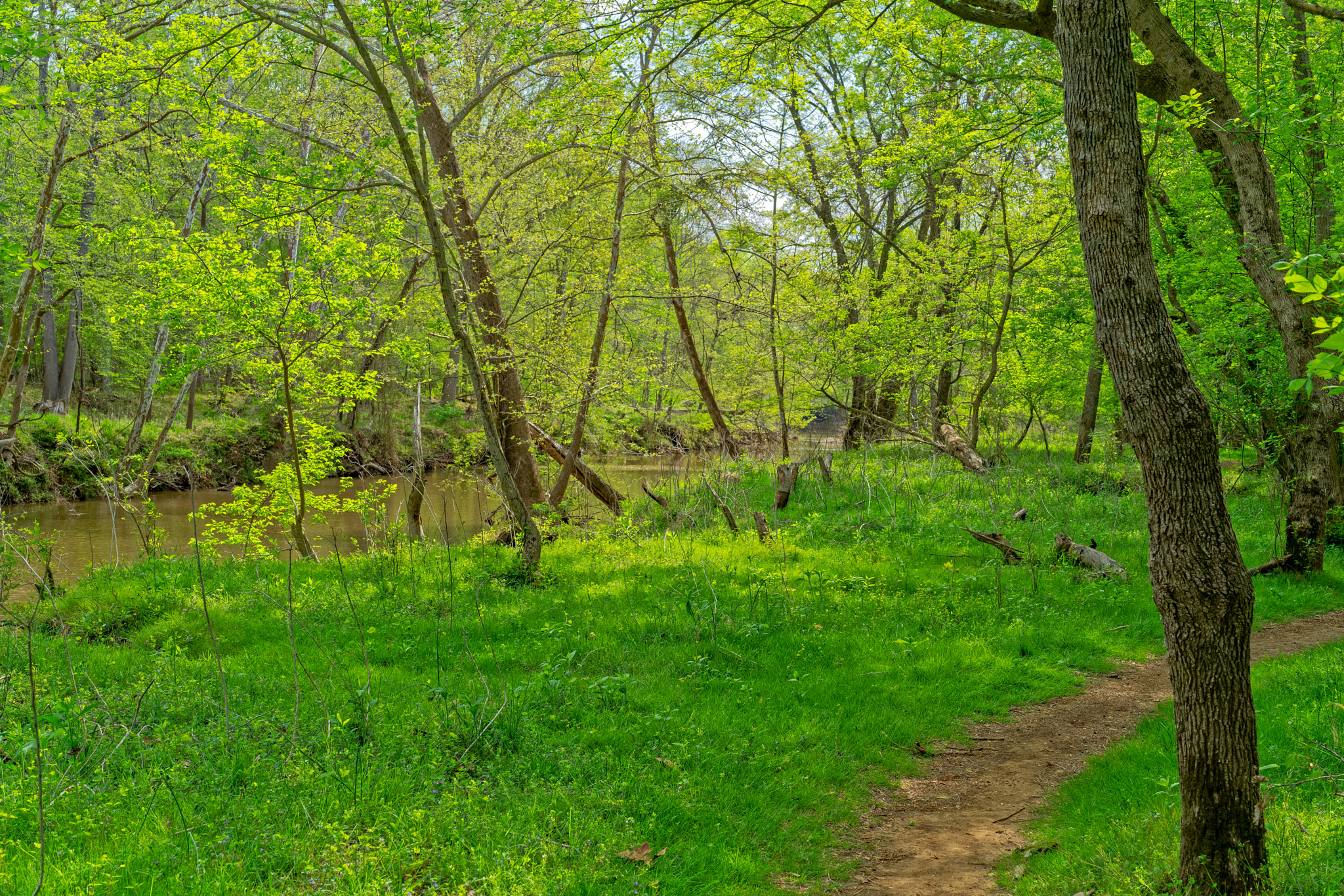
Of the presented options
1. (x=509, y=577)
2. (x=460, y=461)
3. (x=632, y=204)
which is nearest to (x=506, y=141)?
(x=632, y=204)

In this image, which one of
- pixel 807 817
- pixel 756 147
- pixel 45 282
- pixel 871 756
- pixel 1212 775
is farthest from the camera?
pixel 45 282

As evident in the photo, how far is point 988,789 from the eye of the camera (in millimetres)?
5051

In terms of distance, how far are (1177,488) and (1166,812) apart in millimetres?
1918

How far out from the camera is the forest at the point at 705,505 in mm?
3430

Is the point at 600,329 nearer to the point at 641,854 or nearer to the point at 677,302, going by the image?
the point at 677,302

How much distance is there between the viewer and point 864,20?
11.4m

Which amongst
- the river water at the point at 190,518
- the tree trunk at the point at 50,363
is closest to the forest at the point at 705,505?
the river water at the point at 190,518

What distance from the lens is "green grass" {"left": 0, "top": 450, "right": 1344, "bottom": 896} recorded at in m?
3.58

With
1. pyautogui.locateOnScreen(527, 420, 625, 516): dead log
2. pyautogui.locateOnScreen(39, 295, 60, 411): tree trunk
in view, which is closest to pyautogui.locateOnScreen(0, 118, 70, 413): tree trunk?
pyautogui.locateOnScreen(527, 420, 625, 516): dead log

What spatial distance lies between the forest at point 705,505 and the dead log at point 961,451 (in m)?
0.10

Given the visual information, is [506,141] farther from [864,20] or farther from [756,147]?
[864,20]

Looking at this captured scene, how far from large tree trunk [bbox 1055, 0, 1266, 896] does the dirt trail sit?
1.18 meters

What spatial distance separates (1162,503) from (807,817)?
2685mm

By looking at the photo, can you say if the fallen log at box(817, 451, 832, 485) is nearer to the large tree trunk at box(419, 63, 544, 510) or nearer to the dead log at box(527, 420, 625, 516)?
the dead log at box(527, 420, 625, 516)
